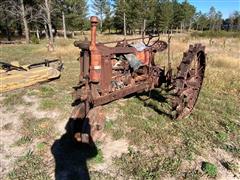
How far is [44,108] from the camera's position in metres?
6.88

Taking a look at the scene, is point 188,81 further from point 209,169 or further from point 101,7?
point 101,7

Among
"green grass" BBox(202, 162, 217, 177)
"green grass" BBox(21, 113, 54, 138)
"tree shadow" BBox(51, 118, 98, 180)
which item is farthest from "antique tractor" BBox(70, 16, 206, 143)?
"green grass" BBox(202, 162, 217, 177)

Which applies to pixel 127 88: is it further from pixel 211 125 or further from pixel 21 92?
pixel 21 92

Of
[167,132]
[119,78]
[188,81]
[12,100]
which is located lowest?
[167,132]

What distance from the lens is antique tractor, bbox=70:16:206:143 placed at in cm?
465

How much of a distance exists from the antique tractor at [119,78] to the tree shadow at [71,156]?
28 centimetres

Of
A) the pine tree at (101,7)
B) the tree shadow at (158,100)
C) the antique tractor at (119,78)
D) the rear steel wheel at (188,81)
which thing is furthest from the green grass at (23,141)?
the pine tree at (101,7)

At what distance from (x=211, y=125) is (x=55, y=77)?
564 centimetres

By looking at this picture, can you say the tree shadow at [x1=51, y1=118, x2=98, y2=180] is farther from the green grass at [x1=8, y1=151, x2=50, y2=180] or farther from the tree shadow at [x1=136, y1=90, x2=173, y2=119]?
the tree shadow at [x1=136, y1=90, x2=173, y2=119]

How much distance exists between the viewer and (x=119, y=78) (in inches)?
220

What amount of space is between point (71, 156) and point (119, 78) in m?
1.77

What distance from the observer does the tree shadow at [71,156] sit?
424 centimetres

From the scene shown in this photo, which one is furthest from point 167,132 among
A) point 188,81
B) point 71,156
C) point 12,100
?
point 12,100

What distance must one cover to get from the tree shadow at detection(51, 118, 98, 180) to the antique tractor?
0.28 metres
